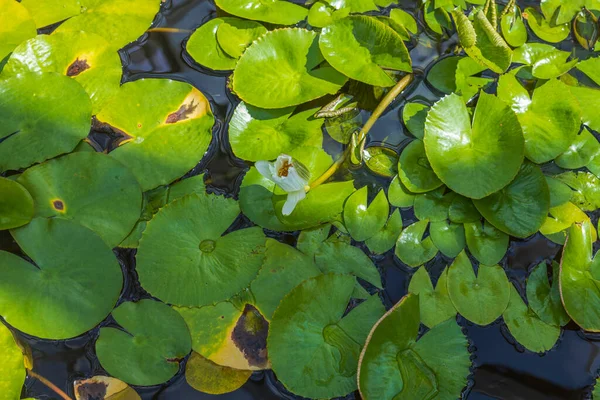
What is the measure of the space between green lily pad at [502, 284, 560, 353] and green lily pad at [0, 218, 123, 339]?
3.98 feet

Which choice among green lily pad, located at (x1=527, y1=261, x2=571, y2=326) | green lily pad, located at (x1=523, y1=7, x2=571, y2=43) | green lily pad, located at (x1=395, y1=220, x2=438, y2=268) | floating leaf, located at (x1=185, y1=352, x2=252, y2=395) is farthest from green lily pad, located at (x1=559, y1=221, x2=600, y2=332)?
floating leaf, located at (x1=185, y1=352, x2=252, y2=395)

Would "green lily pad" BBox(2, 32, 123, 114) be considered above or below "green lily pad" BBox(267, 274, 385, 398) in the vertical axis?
above

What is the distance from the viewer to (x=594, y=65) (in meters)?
1.88

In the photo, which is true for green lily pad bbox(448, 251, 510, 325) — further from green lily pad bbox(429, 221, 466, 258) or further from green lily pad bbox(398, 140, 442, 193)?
green lily pad bbox(398, 140, 442, 193)

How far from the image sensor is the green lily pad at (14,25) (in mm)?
1773

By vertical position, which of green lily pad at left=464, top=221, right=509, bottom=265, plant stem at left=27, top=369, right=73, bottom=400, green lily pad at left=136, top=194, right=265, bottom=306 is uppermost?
green lily pad at left=136, top=194, right=265, bottom=306

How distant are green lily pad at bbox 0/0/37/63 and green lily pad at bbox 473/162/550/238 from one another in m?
1.75

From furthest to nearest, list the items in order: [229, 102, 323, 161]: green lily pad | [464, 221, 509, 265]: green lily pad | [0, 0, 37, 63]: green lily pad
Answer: [0, 0, 37, 63]: green lily pad → [229, 102, 323, 161]: green lily pad → [464, 221, 509, 265]: green lily pad

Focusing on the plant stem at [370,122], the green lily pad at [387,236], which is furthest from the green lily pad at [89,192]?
the green lily pad at [387,236]

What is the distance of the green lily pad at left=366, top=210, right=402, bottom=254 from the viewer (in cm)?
156

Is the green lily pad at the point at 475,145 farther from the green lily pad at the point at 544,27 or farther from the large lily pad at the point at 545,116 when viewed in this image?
the green lily pad at the point at 544,27

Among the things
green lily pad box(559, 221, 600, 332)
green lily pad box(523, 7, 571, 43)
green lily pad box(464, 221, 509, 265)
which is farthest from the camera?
green lily pad box(523, 7, 571, 43)

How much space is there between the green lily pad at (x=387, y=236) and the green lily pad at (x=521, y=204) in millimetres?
264

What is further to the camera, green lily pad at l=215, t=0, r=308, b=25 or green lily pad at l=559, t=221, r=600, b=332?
green lily pad at l=215, t=0, r=308, b=25
